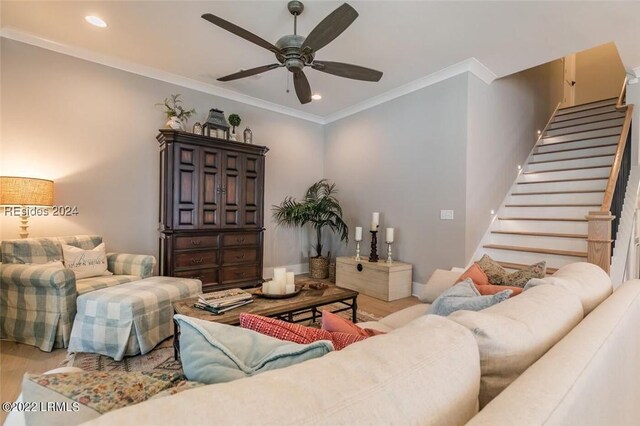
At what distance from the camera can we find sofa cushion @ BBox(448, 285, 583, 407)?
2.29 feet

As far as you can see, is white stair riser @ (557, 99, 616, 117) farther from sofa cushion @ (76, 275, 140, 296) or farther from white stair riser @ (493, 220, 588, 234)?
sofa cushion @ (76, 275, 140, 296)

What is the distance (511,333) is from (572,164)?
496 centimetres

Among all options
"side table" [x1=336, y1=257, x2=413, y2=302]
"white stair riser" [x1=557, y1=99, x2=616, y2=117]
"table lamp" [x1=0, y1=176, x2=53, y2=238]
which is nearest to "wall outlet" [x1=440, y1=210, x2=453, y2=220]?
"side table" [x1=336, y1=257, x2=413, y2=302]

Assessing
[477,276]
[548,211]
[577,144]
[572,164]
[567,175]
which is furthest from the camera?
[577,144]

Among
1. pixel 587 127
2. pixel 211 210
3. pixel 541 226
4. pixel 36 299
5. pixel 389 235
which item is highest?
pixel 587 127

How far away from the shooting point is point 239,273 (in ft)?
12.4

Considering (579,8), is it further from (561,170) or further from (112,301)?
(112,301)

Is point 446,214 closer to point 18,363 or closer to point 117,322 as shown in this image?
point 117,322

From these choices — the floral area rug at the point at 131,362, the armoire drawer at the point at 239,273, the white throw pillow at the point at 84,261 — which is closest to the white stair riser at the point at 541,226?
the armoire drawer at the point at 239,273

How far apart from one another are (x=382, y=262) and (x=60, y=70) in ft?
13.9

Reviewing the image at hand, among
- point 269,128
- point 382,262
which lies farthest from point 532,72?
point 269,128

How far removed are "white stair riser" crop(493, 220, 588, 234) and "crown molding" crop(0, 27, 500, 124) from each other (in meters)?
1.85

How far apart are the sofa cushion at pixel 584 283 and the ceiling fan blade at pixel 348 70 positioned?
75.6 inches

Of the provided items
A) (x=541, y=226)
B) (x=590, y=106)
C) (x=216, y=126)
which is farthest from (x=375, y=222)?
(x=590, y=106)
